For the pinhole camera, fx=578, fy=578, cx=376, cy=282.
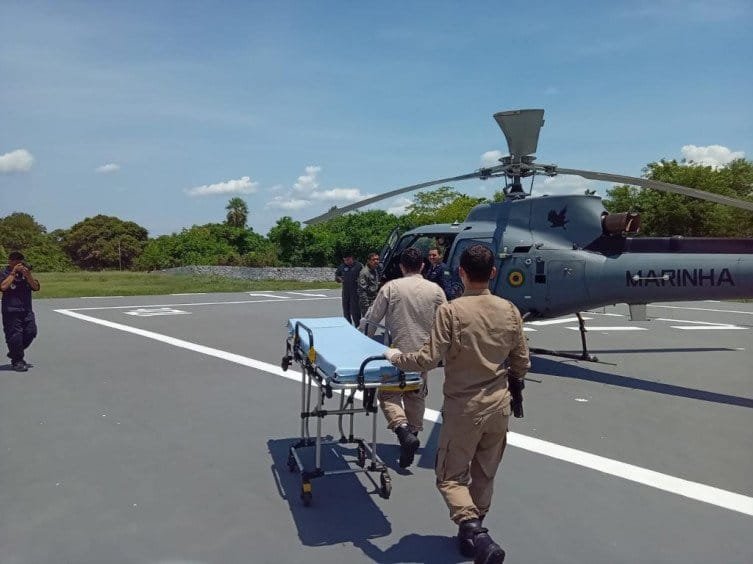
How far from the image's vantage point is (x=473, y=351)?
333 cm

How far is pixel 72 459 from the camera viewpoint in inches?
197

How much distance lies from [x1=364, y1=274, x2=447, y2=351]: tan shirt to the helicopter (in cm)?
379

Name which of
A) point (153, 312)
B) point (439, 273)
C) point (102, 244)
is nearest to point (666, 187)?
point (439, 273)

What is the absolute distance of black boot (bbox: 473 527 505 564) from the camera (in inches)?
122

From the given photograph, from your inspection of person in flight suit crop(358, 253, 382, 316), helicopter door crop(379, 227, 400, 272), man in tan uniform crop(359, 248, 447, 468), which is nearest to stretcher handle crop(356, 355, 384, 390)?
man in tan uniform crop(359, 248, 447, 468)

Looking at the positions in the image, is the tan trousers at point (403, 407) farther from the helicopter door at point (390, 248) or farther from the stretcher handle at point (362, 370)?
the helicopter door at point (390, 248)

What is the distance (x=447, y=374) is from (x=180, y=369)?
6.44 m

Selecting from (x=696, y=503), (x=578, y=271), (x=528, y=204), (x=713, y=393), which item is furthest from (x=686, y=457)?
(x=528, y=204)

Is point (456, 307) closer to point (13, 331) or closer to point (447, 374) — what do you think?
point (447, 374)

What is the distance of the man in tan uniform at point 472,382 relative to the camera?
3336 mm

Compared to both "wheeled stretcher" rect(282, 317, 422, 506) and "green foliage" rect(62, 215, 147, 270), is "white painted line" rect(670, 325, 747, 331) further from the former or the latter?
"green foliage" rect(62, 215, 147, 270)

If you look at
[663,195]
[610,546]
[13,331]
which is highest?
[663,195]

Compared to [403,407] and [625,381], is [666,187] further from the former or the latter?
[403,407]

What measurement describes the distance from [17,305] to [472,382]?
302 inches
